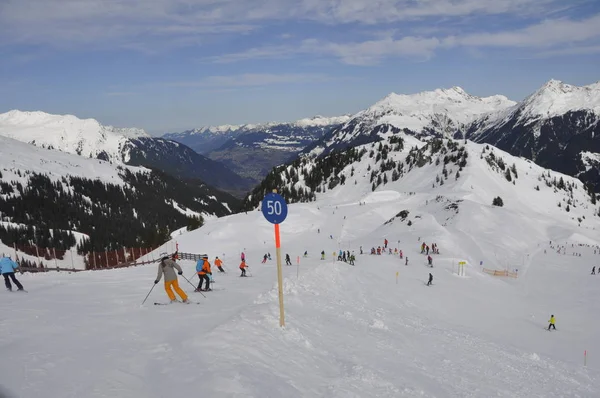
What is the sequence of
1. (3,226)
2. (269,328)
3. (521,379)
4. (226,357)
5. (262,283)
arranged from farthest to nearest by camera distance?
(3,226) < (262,283) < (521,379) < (269,328) < (226,357)

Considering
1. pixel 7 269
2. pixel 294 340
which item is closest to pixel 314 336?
pixel 294 340

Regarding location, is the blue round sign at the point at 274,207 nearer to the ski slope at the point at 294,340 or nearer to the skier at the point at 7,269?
the ski slope at the point at 294,340

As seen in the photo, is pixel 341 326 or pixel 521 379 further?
pixel 341 326

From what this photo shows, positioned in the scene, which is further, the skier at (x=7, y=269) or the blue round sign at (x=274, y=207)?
the skier at (x=7, y=269)

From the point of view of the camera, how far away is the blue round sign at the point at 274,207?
1287 cm

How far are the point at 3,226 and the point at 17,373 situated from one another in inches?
7644

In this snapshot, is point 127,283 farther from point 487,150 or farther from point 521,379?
point 487,150

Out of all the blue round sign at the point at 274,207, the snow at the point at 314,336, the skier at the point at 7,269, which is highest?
the blue round sign at the point at 274,207

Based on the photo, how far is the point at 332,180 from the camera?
173 meters

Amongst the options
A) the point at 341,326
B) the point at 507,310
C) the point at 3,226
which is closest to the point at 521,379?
the point at 341,326

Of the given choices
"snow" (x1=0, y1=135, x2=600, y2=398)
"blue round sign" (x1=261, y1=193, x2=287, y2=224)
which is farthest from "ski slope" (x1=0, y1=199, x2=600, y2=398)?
"blue round sign" (x1=261, y1=193, x2=287, y2=224)

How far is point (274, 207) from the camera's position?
42.6 feet

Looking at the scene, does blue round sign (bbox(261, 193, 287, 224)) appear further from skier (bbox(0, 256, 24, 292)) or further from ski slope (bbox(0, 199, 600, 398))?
skier (bbox(0, 256, 24, 292))

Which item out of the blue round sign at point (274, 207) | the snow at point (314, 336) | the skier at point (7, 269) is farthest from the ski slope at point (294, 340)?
the blue round sign at point (274, 207)
